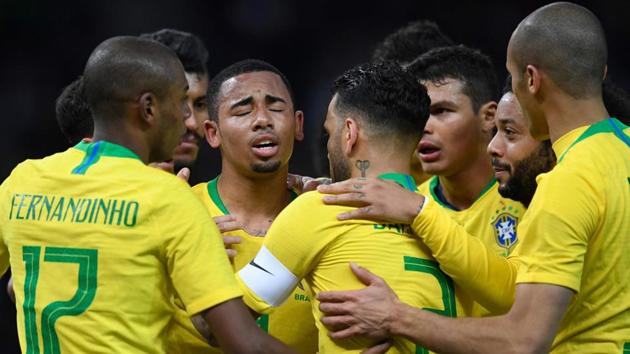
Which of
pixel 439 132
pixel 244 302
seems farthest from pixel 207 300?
pixel 439 132

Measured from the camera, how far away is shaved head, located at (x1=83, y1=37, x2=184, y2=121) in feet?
11.5

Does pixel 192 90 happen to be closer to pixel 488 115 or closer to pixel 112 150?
pixel 488 115

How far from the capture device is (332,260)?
354cm

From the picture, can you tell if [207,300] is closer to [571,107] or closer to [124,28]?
[571,107]

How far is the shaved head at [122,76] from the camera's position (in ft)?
11.5

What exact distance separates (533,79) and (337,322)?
3.97 ft

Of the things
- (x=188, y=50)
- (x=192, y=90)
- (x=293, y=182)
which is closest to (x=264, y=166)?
(x=293, y=182)

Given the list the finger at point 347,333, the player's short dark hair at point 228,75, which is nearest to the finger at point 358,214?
the finger at point 347,333

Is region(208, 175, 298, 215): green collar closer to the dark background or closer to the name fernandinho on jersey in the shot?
the name fernandinho on jersey

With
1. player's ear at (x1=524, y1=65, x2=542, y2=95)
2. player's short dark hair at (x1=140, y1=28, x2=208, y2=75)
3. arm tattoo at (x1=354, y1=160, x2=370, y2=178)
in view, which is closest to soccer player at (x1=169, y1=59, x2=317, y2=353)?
arm tattoo at (x1=354, y1=160, x2=370, y2=178)

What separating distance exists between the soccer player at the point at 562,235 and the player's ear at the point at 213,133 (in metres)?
1.43

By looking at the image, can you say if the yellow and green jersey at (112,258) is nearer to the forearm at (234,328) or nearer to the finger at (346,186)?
the forearm at (234,328)

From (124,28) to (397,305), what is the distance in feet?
26.1

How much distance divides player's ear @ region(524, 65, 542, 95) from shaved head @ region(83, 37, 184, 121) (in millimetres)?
1372
